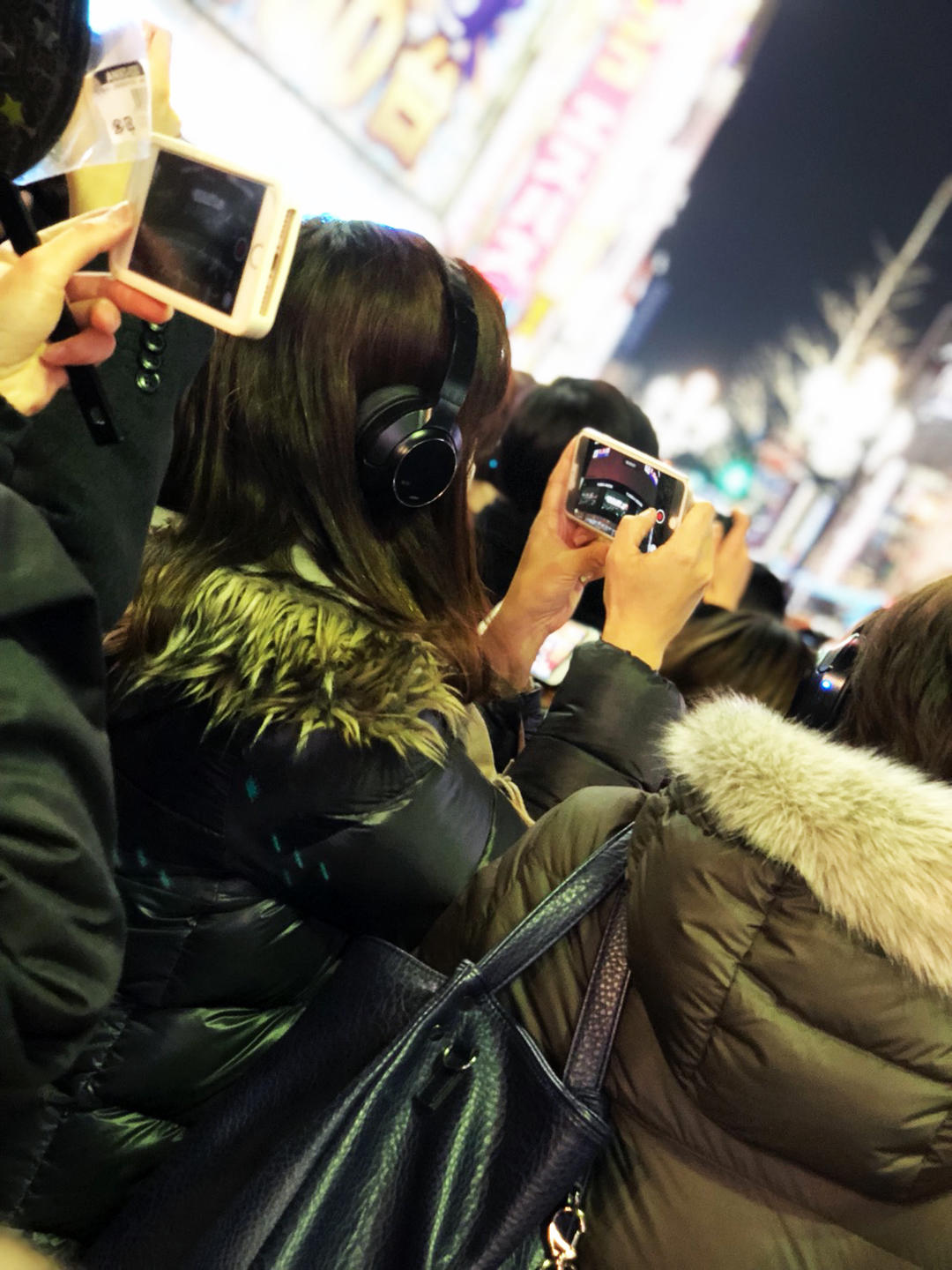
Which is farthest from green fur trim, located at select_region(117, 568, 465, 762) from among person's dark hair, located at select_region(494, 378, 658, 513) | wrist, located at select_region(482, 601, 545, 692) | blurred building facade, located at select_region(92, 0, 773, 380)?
blurred building facade, located at select_region(92, 0, 773, 380)

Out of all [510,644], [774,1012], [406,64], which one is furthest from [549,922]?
[406,64]

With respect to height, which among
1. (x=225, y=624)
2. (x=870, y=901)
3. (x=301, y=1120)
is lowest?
(x=301, y=1120)

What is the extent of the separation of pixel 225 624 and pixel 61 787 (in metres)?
0.38

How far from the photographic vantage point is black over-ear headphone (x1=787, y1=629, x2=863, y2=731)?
1.10 meters

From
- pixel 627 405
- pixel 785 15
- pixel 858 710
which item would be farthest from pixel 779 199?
pixel 858 710

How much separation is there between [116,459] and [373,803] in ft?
1.35

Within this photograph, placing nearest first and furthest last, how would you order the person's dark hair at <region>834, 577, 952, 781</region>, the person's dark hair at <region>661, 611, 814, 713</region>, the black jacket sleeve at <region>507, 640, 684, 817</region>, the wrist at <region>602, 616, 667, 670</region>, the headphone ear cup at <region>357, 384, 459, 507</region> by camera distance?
the person's dark hair at <region>834, 577, 952, 781</region> → the headphone ear cup at <region>357, 384, 459, 507</region> → the black jacket sleeve at <region>507, 640, 684, 817</region> → the wrist at <region>602, 616, 667, 670</region> → the person's dark hair at <region>661, 611, 814, 713</region>

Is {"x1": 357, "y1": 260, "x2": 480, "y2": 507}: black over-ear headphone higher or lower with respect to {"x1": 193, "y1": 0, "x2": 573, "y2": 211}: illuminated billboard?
lower

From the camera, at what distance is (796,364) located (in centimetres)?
819

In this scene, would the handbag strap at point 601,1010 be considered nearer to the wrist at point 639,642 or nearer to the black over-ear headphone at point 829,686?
the black over-ear headphone at point 829,686

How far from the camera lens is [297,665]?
95 centimetres

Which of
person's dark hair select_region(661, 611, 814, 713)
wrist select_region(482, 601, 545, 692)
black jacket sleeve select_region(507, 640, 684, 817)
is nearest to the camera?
black jacket sleeve select_region(507, 640, 684, 817)

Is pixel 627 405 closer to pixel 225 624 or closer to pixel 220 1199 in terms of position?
pixel 225 624

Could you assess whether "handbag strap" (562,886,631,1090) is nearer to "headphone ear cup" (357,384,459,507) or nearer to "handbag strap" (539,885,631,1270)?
"handbag strap" (539,885,631,1270)
